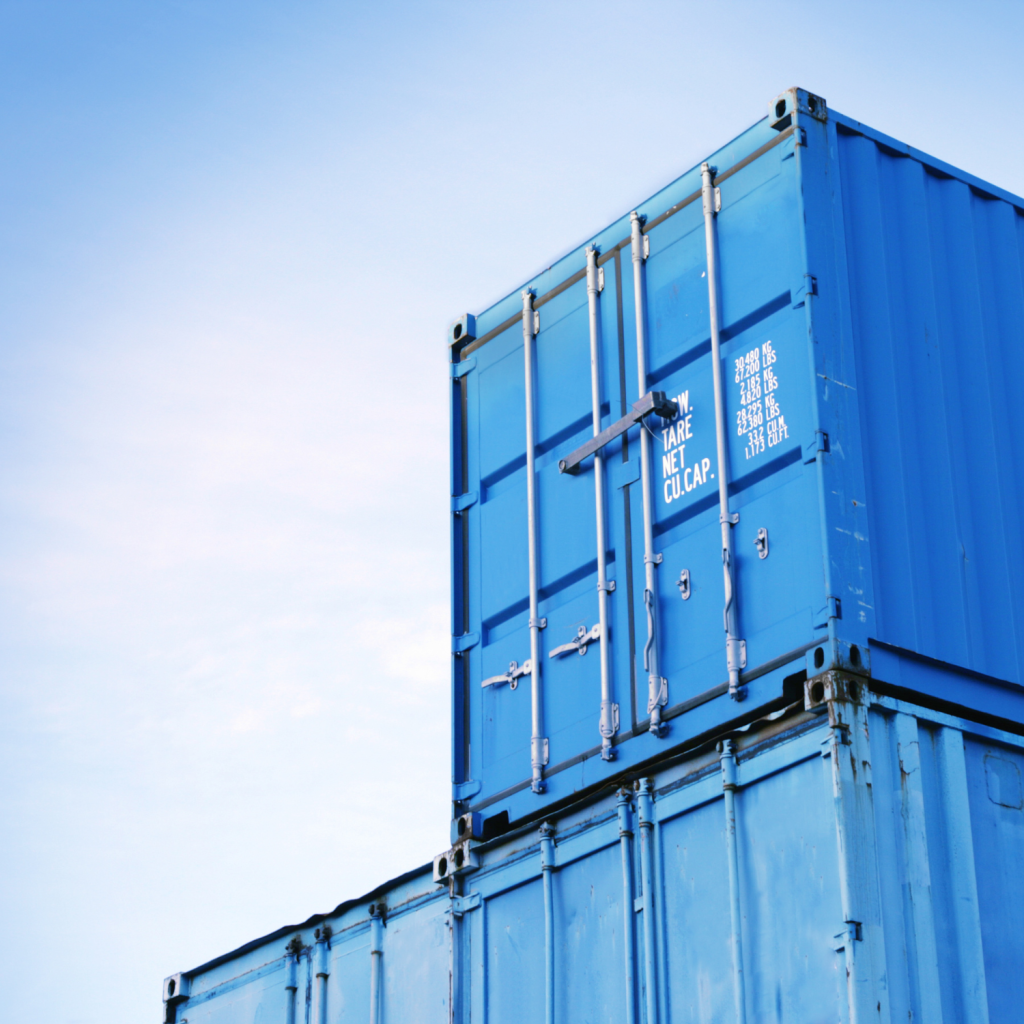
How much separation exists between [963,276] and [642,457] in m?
1.83

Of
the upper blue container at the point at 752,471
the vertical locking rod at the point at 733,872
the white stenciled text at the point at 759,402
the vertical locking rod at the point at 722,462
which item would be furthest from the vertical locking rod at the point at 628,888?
the white stenciled text at the point at 759,402

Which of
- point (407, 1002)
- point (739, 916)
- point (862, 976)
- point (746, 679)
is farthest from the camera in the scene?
point (407, 1002)

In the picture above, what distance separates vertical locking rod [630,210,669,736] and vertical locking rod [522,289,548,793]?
0.80m

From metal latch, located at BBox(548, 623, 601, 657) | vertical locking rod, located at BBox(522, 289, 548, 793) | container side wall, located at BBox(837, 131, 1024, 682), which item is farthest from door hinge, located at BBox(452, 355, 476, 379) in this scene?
container side wall, located at BBox(837, 131, 1024, 682)

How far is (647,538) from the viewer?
8234mm

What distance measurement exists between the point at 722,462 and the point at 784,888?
6.67 feet

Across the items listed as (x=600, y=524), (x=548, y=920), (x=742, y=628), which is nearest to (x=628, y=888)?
(x=548, y=920)

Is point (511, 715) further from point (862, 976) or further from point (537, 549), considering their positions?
point (862, 976)

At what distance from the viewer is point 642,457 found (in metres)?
Answer: 8.42

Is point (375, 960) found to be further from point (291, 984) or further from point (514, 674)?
point (514, 674)

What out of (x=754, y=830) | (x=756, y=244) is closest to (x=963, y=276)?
(x=756, y=244)

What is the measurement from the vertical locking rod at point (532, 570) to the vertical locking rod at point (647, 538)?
0.80 m

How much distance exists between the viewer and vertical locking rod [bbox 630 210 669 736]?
7945 mm

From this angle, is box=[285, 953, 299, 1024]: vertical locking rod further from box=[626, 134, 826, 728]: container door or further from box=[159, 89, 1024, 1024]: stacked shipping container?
box=[626, 134, 826, 728]: container door
